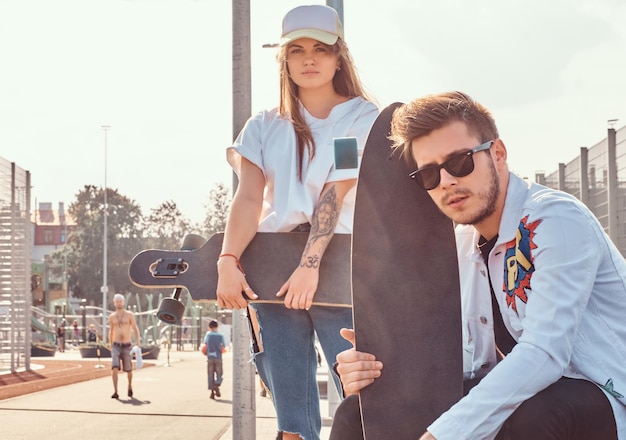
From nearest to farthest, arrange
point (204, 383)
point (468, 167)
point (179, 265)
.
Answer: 1. point (468, 167)
2. point (179, 265)
3. point (204, 383)

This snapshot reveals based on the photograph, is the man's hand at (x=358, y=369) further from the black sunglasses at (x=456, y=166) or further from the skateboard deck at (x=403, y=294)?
the black sunglasses at (x=456, y=166)

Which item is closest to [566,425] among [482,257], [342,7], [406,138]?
[482,257]

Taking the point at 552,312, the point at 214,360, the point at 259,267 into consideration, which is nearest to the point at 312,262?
the point at 259,267

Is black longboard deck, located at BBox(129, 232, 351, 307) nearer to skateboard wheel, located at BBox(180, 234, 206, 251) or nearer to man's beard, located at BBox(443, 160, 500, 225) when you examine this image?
skateboard wheel, located at BBox(180, 234, 206, 251)

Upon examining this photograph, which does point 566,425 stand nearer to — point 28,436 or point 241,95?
Answer: point 241,95

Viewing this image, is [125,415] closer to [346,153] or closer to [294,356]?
[294,356]

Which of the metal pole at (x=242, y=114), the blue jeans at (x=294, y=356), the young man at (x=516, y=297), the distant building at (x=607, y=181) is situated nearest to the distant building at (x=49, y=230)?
the distant building at (x=607, y=181)

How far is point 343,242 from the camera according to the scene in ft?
9.84

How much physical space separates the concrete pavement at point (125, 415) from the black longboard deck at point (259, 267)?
600 centimetres

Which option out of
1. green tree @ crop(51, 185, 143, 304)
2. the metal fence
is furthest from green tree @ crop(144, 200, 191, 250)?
the metal fence

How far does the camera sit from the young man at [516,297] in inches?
78.7

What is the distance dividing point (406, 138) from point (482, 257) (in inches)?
14.9

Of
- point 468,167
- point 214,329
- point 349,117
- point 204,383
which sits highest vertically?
point 349,117

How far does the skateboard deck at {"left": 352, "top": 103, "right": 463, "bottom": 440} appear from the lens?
2.41 m
